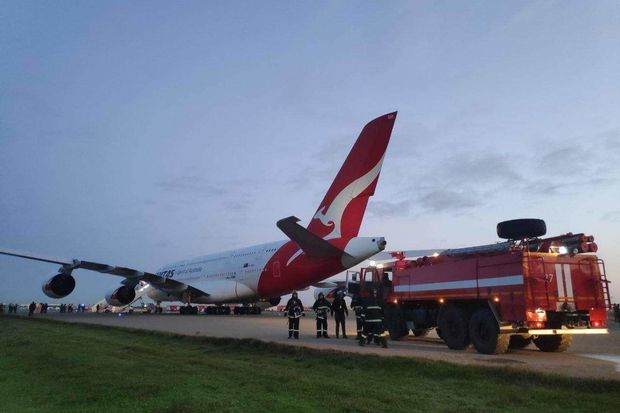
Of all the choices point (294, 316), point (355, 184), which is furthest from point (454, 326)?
point (355, 184)

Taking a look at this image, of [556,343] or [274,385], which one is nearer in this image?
[274,385]

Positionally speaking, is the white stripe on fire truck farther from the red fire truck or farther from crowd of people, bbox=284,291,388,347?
crowd of people, bbox=284,291,388,347

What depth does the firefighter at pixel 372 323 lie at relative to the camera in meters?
13.4

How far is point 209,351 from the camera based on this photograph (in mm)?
11617

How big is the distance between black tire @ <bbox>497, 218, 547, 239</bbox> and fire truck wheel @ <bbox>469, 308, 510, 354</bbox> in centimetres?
198

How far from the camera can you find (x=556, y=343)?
12.6 metres

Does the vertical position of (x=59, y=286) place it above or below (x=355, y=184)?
below

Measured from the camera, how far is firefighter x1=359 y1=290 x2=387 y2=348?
13382 mm

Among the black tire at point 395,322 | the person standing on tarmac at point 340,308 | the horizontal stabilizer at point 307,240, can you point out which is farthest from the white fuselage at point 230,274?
the black tire at point 395,322

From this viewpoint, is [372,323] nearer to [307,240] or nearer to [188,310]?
[307,240]

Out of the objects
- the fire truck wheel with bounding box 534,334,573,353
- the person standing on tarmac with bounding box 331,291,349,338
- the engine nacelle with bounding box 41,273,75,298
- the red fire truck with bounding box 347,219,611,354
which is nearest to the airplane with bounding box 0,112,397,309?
the engine nacelle with bounding box 41,273,75,298

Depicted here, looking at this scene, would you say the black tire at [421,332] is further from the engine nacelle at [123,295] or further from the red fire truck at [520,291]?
the engine nacelle at [123,295]

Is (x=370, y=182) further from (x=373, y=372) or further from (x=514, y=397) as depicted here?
(x=514, y=397)

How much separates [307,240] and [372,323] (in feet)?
16.1
